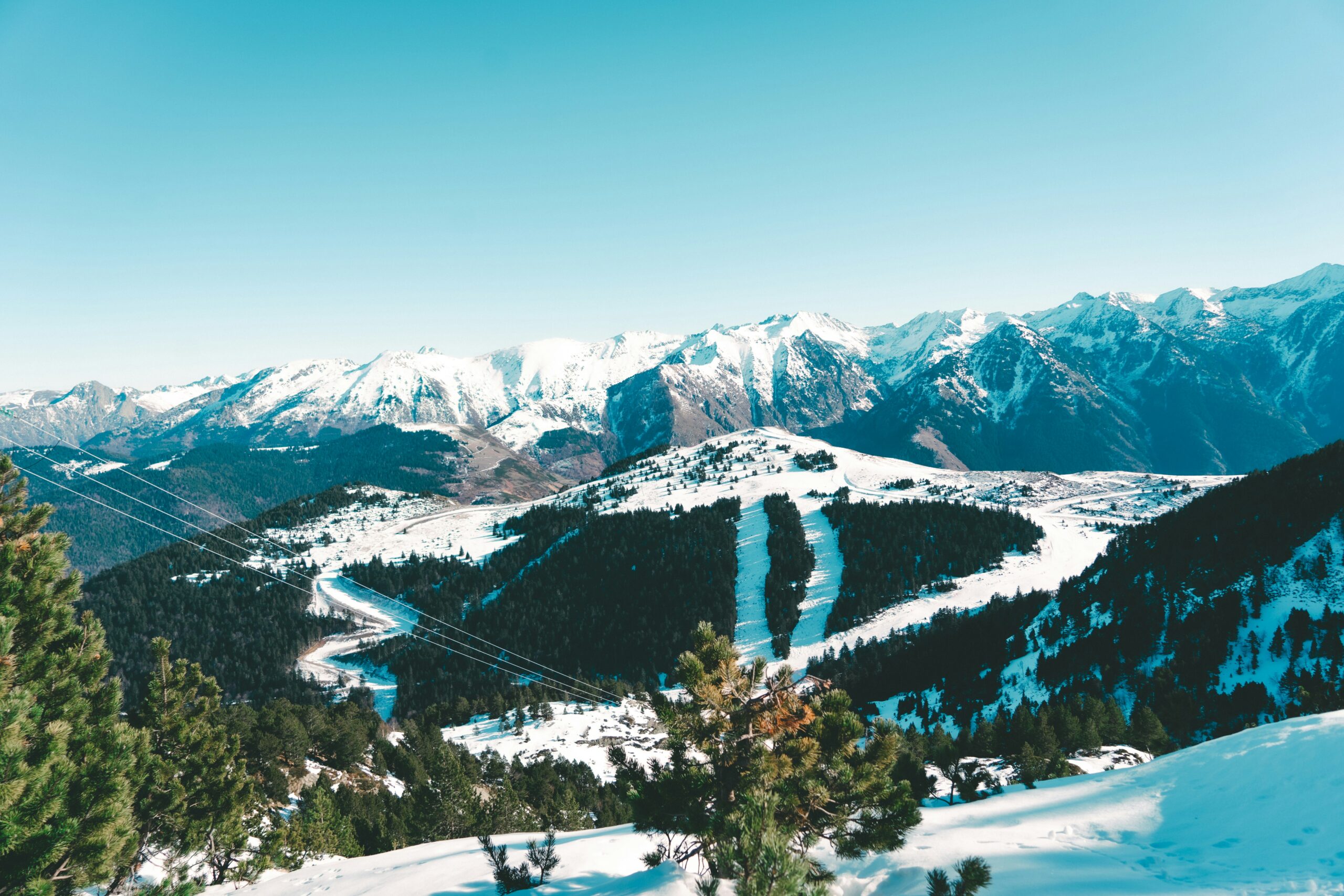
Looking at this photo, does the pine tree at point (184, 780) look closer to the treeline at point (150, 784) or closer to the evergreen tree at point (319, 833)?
the treeline at point (150, 784)

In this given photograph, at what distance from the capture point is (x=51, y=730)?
866 cm

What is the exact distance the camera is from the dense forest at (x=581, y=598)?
420ft

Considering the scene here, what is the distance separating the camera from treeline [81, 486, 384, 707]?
13962 centimetres

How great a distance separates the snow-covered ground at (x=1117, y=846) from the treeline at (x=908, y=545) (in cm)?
10425

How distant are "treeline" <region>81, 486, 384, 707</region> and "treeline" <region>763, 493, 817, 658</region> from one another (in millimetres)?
102017

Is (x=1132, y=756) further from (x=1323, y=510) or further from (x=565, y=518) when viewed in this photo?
(x=565, y=518)

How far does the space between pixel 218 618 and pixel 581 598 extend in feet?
351

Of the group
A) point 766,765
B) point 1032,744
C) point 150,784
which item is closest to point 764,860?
point 766,765

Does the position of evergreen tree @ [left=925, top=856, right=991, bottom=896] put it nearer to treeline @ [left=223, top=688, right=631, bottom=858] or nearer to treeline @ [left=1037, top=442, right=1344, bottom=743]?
treeline @ [left=223, top=688, right=631, bottom=858]

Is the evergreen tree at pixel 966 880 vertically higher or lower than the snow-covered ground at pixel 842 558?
higher

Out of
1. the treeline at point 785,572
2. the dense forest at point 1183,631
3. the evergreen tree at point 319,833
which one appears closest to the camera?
the evergreen tree at point 319,833

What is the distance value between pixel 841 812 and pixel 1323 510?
324 feet

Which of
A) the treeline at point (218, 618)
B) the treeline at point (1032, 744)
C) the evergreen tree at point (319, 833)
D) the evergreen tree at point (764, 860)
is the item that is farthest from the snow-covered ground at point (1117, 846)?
the treeline at point (218, 618)

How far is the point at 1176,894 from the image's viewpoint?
38.1 ft
